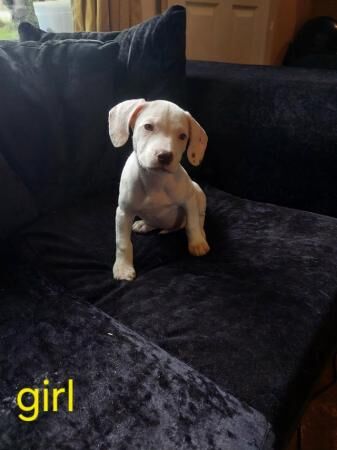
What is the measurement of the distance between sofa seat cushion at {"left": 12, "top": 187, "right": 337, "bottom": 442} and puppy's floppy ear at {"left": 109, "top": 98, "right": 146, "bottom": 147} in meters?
0.30

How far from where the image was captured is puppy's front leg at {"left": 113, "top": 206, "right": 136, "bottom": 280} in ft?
2.99

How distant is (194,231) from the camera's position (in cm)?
99

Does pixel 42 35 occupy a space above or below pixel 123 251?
above

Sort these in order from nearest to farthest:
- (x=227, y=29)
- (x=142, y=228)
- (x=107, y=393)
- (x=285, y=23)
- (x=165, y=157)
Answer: (x=107, y=393) < (x=165, y=157) < (x=142, y=228) < (x=227, y=29) < (x=285, y=23)

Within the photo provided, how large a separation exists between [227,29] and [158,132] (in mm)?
1868

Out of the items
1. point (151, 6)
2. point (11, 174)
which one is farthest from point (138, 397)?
point (151, 6)

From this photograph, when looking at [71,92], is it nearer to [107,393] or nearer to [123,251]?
[123,251]

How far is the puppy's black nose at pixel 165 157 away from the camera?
2.64 ft

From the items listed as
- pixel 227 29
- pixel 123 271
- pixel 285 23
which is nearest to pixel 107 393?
pixel 123 271

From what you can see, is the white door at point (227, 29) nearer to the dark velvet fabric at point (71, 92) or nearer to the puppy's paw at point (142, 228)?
the dark velvet fabric at point (71, 92)

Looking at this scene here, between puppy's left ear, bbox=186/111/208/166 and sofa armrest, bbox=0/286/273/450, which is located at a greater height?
puppy's left ear, bbox=186/111/208/166

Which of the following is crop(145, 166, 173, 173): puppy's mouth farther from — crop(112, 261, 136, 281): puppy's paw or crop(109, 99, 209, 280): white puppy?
crop(112, 261, 136, 281): puppy's paw

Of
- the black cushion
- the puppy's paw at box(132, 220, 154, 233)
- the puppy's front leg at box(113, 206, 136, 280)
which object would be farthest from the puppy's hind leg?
the black cushion

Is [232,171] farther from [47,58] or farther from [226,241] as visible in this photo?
[47,58]
